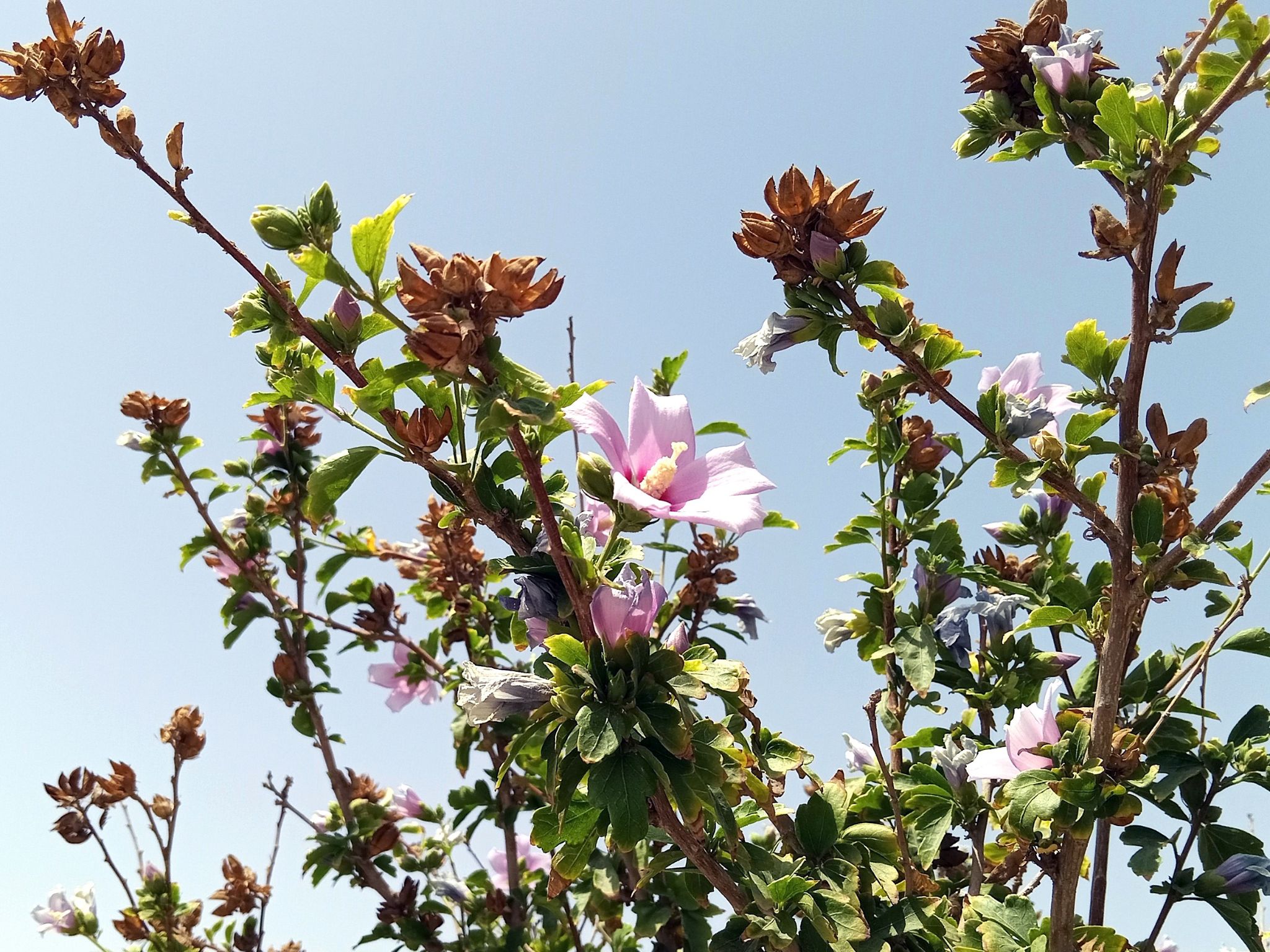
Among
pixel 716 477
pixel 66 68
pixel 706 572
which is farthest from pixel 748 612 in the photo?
pixel 66 68

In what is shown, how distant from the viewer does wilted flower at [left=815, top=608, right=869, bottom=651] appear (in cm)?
231

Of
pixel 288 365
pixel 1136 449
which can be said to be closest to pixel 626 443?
pixel 288 365

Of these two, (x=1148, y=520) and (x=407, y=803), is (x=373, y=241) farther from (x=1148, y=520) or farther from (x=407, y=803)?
(x=407, y=803)

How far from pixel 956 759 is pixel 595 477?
1244 mm

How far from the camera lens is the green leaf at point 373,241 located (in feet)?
4.07

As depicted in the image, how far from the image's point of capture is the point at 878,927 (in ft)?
5.98

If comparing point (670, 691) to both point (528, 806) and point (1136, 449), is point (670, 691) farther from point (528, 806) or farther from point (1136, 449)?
point (528, 806)

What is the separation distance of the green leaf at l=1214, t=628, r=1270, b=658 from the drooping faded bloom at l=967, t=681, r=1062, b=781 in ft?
1.48

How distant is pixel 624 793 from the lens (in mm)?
A: 1312

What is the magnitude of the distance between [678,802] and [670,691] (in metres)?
0.17

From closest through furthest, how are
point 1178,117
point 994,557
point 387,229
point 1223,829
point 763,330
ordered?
point 387,229
point 763,330
point 1178,117
point 1223,829
point 994,557

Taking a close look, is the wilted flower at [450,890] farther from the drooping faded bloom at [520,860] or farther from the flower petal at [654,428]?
the flower petal at [654,428]

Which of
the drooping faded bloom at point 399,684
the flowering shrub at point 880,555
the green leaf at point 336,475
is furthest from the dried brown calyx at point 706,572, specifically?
the green leaf at point 336,475

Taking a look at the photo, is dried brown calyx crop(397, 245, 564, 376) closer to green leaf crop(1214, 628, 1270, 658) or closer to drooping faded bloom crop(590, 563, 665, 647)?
drooping faded bloom crop(590, 563, 665, 647)
